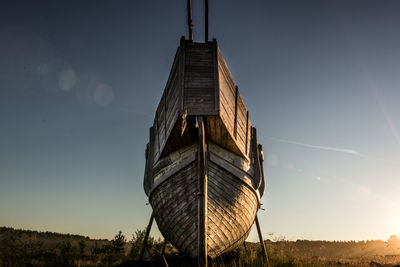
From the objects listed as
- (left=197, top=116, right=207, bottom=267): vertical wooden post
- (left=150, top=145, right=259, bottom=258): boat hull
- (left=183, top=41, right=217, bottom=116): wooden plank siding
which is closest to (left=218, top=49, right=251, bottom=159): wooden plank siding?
(left=183, top=41, right=217, bottom=116): wooden plank siding

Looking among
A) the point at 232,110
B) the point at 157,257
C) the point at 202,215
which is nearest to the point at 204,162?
the point at 202,215

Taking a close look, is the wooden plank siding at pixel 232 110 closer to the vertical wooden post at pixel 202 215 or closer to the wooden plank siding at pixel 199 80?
the wooden plank siding at pixel 199 80

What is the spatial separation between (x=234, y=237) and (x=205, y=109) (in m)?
3.09

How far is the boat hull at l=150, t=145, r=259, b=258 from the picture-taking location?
5.01 meters

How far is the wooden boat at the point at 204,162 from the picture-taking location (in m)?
5.05

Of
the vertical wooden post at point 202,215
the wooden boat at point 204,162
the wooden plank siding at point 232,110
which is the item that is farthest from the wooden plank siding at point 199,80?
the vertical wooden post at point 202,215

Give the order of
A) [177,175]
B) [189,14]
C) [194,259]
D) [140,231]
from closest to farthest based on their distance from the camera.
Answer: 1. [194,259]
2. [177,175]
3. [189,14]
4. [140,231]

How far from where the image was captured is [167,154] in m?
6.51

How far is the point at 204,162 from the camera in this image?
15.7 feet

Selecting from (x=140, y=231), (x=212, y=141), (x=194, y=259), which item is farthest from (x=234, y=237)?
(x=140, y=231)

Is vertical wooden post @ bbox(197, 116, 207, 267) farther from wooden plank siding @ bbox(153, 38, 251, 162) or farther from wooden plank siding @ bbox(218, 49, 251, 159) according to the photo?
wooden plank siding @ bbox(218, 49, 251, 159)

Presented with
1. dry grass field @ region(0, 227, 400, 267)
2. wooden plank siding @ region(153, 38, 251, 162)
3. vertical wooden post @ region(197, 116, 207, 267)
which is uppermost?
wooden plank siding @ region(153, 38, 251, 162)

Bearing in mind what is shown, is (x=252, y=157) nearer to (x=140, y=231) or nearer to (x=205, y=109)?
(x=205, y=109)

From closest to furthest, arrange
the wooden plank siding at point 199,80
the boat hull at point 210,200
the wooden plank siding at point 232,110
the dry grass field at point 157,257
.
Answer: the boat hull at point 210,200
the wooden plank siding at point 199,80
the wooden plank siding at point 232,110
the dry grass field at point 157,257
